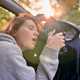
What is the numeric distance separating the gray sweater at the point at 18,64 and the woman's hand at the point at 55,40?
0.02 metres

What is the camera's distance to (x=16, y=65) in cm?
139

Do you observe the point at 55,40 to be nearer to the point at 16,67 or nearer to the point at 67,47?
the point at 67,47

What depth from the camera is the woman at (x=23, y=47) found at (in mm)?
1384

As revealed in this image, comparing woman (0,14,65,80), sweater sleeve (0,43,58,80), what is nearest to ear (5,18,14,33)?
woman (0,14,65,80)

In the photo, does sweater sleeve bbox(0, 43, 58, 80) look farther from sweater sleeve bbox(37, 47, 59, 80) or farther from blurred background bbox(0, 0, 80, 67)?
blurred background bbox(0, 0, 80, 67)

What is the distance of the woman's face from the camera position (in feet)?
4.95

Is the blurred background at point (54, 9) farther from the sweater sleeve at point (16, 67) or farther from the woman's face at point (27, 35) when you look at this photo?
the sweater sleeve at point (16, 67)

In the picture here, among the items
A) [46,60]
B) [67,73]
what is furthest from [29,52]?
[67,73]

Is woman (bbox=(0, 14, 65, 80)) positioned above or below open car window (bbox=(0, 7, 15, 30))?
below

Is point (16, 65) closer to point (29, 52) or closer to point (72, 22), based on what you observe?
point (29, 52)

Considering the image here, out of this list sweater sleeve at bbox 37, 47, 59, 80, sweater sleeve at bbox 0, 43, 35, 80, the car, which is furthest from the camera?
the car

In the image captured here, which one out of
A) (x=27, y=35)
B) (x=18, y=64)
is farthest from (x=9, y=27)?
(x=18, y=64)

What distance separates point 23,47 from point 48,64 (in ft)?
0.43

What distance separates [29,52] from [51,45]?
105mm
